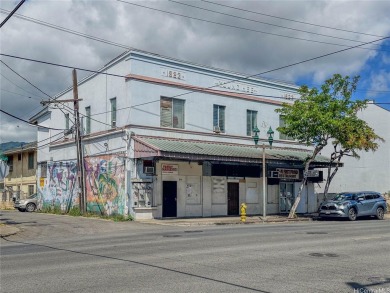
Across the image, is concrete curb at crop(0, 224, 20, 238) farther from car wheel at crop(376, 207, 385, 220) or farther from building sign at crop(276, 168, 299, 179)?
car wheel at crop(376, 207, 385, 220)

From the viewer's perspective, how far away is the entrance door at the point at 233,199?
1195 inches

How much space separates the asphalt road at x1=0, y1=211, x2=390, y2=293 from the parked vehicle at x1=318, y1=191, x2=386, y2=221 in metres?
11.8

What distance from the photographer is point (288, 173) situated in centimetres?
3247

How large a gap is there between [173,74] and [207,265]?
64.0ft

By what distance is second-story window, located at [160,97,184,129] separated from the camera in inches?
1092

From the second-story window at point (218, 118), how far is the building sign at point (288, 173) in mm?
4900

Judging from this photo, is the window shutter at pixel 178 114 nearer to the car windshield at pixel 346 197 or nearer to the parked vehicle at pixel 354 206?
the parked vehicle at pixel 354 206

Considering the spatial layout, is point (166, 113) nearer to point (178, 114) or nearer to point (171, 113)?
point (171, 113)

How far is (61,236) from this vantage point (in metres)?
18.9

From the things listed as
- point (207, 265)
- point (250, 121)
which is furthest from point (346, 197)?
point (207, 265)

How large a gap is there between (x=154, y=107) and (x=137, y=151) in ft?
9.96

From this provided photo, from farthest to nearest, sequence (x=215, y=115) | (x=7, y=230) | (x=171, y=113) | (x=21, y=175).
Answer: (x=21, y=175)
(x=215, y=115)
(x=171, y=113)
(x=7, y=230)

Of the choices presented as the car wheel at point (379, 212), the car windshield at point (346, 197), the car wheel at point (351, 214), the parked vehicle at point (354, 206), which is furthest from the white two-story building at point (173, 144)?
the car wheel at point (351, 214)

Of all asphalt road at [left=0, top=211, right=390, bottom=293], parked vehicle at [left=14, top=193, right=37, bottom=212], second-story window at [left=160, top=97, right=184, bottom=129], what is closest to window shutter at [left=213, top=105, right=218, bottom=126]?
second-story window at [left=160, top=97, right=184, bottom=129]
